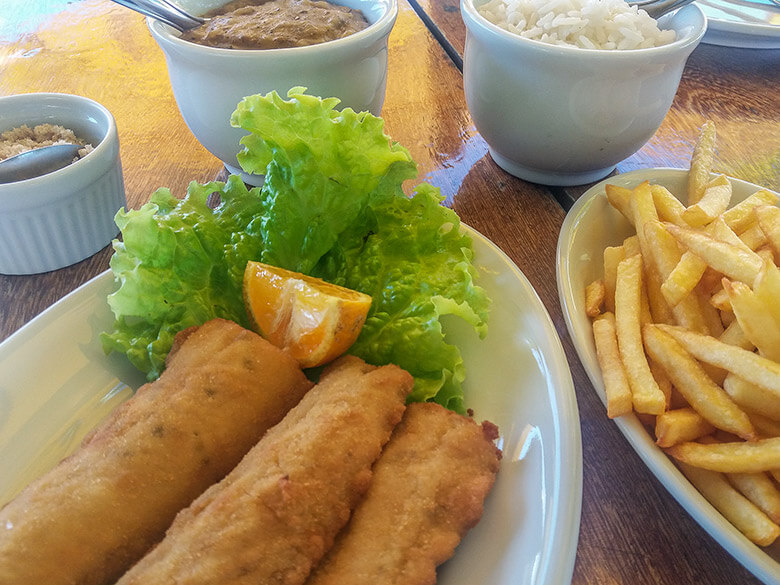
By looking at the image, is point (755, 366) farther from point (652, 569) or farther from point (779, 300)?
point (652, 569)

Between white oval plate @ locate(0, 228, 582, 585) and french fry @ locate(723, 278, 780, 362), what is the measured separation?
28cm

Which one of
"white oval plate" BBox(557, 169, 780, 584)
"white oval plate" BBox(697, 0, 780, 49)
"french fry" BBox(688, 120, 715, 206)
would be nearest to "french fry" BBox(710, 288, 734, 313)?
"white oval plate" BBox(557, 169, 780, 584)

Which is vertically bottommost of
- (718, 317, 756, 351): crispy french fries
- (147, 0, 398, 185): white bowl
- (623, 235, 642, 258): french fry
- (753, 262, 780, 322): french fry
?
(623, 235, 642, 258): french fry

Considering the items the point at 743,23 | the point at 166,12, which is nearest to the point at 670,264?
the point at 166,12

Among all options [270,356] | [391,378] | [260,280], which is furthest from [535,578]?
[260,280]

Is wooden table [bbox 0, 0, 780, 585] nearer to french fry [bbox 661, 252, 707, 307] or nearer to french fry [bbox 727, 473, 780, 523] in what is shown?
french fry [bbox 727, 473, 780, 523]

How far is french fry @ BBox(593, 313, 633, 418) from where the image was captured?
2.96 ft

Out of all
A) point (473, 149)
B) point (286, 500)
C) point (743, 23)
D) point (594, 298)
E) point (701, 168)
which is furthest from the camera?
point (743, 23)

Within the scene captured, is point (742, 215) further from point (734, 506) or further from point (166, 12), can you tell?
point (166, 12)

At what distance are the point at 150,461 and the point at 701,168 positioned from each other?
1304mm

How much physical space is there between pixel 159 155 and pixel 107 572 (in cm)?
115

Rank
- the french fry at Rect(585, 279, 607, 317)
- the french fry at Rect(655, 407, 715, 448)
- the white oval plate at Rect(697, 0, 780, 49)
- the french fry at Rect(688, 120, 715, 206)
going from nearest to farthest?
the french fry at Rect(655, 407, 715, 448)
the french fry at Rect(585, 279, 607, 317)
the french fry at Rect(688, 120, 715, 206)
the white oval plate at Rect(697, 0, 780, 49)

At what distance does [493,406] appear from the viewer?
3.33ft

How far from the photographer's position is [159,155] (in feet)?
5.37
